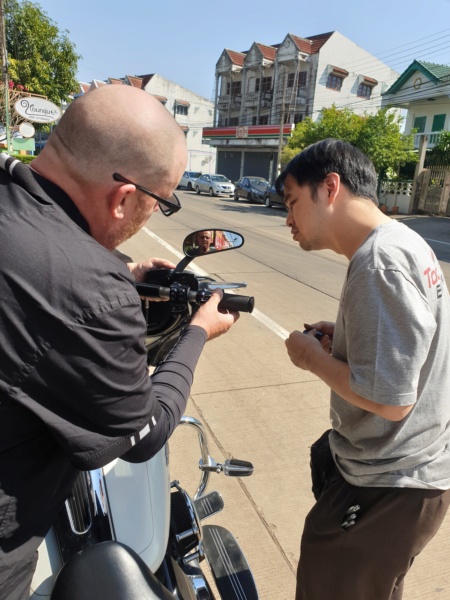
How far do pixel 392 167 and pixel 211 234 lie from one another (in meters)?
22.0

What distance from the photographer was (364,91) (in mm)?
42062


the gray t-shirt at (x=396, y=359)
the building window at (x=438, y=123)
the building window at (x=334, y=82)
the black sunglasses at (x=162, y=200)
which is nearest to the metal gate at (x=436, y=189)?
the building window at (x=438, y=123)

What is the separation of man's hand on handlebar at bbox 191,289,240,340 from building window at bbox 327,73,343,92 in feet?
140

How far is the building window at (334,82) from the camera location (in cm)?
3922

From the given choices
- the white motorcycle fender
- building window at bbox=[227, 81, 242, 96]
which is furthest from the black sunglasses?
building window at bbox=[227, 81, 242, 96]

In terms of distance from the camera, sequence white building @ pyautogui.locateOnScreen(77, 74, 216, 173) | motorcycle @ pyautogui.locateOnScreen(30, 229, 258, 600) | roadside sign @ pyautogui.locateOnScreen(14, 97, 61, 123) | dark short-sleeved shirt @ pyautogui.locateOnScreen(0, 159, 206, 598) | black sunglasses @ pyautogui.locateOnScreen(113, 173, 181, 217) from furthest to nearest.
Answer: white building @ pyautogui.locateOnScreen(77, 74, 216, 173)
roadside sign @ pyautogui.locateOnScreen(14, 97, 61, 123)
black sunglasses @ pyautogui.locateOnScreen(113, 173, 181, 217)
motorcycle @ pyautogui.locateOnScreen(30, 229, 258, 600)
dark short-sleeved shirt @ pyautogui.locateOnScreen(0, 159, 206, 598)

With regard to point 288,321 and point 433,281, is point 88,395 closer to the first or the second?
point 433,281

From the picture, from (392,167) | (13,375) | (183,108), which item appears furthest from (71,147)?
(183,108)

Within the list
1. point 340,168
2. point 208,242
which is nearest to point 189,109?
point 208,242

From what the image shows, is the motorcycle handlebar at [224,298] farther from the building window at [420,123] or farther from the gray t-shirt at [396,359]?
the building window at [420,123]

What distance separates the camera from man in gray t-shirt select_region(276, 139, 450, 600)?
1242mm

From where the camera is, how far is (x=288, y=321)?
5773 millimetres

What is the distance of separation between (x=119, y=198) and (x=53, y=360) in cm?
42

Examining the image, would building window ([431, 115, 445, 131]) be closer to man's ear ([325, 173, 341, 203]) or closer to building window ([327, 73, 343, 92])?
building window ([327, 73, 343, 92])
